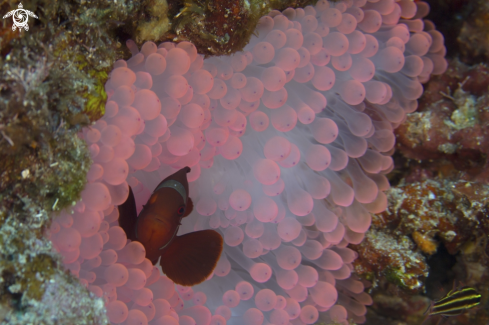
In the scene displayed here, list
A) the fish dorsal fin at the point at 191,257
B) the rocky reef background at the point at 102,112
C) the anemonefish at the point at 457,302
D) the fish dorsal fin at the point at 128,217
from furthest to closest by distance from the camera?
the anemonefish at the point at 457,302
the fish dorsal fin at the point at 191,257
the fish dorsal fin at the point at 128,217
the rocky reef background at the point at 102,112

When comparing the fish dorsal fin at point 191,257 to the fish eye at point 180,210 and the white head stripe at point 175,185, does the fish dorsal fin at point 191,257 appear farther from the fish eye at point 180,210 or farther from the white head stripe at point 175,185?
the white head stripe at point 175,185

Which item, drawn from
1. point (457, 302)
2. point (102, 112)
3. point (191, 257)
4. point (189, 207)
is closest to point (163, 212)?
point (189, 207)

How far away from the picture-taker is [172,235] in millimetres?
1812

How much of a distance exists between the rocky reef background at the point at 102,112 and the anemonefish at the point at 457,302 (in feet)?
0.55

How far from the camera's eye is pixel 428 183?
104 inches

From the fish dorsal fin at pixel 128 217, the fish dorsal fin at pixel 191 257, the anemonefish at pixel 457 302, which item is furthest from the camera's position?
the anemonefish at pixel 457 302

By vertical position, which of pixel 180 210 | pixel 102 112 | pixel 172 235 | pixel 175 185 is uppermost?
pixel 102 112

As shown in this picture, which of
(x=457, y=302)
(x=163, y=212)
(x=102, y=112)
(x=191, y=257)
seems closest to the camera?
(x=102, y=112)

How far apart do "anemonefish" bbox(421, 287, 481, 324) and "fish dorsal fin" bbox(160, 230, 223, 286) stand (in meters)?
1.80

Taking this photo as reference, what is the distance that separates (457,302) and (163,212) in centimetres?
228

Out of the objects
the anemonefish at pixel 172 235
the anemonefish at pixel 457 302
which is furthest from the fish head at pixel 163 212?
the anemonefish at pixel 457 302

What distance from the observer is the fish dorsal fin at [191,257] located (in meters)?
1.89

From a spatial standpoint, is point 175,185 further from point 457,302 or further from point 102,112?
point 457,302

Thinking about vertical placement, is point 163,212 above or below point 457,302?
above
